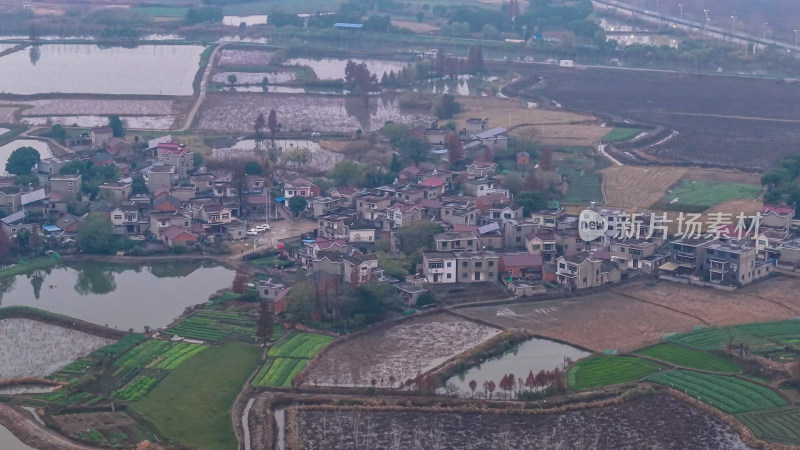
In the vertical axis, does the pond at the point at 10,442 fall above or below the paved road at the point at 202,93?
below

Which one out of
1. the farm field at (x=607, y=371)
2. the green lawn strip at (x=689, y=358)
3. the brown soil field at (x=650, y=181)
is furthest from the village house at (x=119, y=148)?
the green lawn strip at (x=689, y=358)

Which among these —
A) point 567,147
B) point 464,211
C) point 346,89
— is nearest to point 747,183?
point 567,147

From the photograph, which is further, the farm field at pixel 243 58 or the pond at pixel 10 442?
the farm field at pixel 243 58

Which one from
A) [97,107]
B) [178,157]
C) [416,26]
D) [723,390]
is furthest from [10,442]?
[416,26]

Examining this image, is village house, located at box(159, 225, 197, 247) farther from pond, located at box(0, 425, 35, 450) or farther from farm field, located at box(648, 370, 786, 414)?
farm field, located at box(648, 370, 786, 414)

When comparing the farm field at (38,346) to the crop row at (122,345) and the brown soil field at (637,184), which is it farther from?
the brown soil field at (637,184)

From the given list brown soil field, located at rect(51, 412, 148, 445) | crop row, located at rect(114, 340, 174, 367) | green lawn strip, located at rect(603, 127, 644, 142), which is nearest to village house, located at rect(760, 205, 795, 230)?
green lawn strip, located at rect(603, 127, 644, 142)
